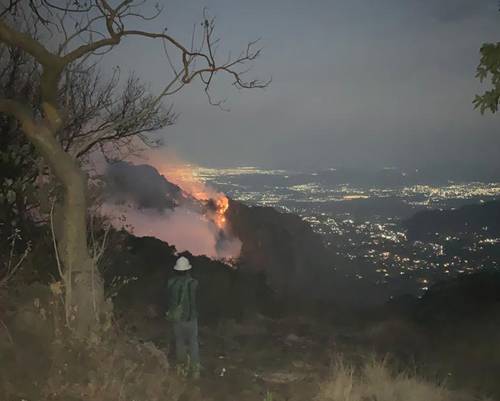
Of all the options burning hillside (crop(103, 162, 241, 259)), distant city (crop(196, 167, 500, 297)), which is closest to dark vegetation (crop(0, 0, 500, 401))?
burning hillside (crop(103, 162, 241, 259))

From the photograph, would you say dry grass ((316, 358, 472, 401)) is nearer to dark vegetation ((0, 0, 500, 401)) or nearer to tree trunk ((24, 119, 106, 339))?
dark vegetation ((0, 0, 500, 401))

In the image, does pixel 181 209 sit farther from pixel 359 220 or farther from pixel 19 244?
pixel 359 220

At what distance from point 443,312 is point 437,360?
1052 centimetres

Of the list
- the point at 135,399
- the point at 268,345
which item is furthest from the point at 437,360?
the point at 135,399

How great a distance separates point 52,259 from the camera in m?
10.4

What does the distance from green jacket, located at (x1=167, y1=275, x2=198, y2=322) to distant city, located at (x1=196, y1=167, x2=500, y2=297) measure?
160 ft

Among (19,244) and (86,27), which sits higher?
(86,27)

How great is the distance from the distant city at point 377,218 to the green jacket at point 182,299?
48848 mm

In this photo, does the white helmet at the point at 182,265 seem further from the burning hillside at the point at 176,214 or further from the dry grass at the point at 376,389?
the burning hillside at the point at 176,214

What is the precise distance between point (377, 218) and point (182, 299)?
436ft

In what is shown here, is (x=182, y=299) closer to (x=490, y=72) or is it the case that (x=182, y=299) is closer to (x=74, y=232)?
(x=74, y=232)

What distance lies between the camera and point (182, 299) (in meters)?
7.25

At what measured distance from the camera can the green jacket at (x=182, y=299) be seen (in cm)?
725

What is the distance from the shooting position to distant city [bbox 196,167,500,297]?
72000 mm
